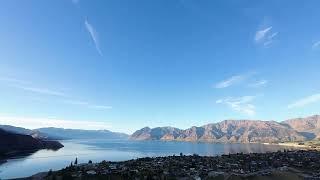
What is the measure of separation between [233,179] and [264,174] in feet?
31.5

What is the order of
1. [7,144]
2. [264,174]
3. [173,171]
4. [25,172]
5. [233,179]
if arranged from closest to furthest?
1. [233,179]
2. [264,174]
3. [173,171]
4. [25,172]
5. [7,144]

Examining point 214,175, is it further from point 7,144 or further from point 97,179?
point 7,144

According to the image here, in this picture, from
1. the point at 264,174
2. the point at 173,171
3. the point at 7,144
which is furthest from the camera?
the point at 7,144

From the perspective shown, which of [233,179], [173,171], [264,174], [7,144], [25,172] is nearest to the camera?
[233,179]

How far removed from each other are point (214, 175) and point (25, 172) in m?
69.7

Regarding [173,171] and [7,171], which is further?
[7,171]

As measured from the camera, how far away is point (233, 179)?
237 ft

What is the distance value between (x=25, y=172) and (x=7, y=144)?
95128 millimetres

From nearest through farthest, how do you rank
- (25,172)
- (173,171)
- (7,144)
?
1. (173,171)
2. (25,172)
3. (7,144)

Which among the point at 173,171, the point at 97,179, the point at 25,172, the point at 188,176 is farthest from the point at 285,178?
the point at 25,172

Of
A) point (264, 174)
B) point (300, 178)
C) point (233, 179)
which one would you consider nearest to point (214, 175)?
point (233, 179)

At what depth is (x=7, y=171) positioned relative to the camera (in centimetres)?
11369

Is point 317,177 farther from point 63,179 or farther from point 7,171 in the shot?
point 7,171

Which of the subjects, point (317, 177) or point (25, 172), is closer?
point (317, 177)
